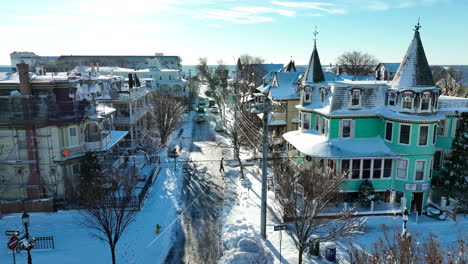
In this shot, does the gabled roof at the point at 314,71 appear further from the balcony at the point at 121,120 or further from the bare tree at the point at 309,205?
the balcony at the point at 121,120

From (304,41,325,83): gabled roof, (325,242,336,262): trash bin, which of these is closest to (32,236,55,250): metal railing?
(325,242,336,262): trash bin

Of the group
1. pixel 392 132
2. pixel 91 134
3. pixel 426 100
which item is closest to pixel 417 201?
pixel 392 132

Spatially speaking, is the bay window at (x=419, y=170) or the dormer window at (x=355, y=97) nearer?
the bay window at (x=419, y=170)

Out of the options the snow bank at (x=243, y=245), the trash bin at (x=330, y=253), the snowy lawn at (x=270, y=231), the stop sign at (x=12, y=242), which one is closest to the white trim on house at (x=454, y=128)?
the snowy lawn at (x=270, y=231)

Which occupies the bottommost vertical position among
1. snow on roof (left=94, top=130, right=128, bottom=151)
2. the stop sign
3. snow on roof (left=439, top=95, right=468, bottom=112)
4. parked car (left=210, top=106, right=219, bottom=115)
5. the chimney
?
parked car (left=210, top=106, right=219, bottom=115)

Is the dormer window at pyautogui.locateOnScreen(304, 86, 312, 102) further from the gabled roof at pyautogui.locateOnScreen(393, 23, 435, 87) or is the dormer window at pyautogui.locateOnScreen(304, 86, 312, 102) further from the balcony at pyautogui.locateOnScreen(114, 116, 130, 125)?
the balcony at pyautogui.locateOnScreen(114, 116, 130, 125)

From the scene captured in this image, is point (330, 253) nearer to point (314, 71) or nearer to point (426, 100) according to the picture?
point (426, 100)

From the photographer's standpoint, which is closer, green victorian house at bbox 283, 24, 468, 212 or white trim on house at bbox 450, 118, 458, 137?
green victorian house at bbox 283, 24, 468, 212
